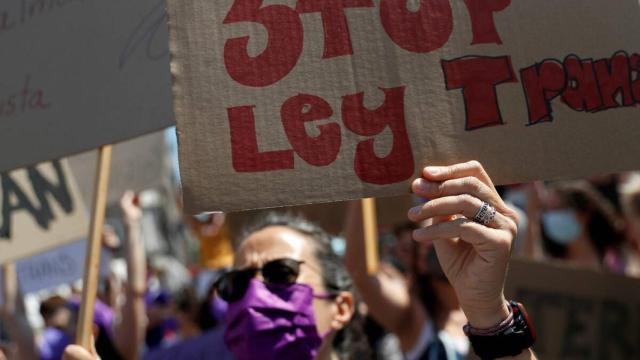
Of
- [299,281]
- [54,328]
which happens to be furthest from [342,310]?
[54,328]

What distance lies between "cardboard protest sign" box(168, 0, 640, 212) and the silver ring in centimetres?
9

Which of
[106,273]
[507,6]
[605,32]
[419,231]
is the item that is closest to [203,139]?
[419,231]

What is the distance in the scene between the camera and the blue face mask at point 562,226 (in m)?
4.82

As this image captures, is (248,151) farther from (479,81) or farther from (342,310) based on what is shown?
(342,310)

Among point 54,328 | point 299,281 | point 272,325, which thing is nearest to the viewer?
point 272,325

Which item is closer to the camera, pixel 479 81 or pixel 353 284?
pixel 479 81

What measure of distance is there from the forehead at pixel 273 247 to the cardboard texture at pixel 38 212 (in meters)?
0.77

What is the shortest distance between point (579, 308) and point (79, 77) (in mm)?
2227

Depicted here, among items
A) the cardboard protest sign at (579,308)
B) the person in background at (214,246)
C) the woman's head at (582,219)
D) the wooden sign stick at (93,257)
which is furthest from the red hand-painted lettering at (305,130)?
the person in background at (214,246)

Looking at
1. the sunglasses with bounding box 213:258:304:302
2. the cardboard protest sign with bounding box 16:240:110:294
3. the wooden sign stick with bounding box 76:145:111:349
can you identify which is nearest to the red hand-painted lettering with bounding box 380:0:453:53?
the wooden sign stick with bounding box 76:145:111:349

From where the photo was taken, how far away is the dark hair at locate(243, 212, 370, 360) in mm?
2584

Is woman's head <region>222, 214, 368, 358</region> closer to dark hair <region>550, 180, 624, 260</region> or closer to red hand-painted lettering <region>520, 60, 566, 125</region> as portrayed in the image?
red hand-painted lettering <region>520, 60, 566, 125</region>

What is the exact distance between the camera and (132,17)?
203 centimetres

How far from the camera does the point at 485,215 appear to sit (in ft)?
5.44
